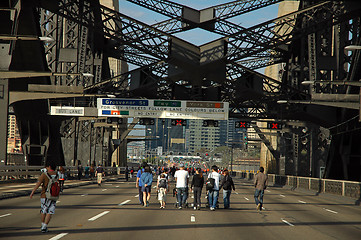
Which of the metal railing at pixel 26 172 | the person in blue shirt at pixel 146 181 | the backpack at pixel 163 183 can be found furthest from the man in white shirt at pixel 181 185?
the metal railing at pixel 26 172

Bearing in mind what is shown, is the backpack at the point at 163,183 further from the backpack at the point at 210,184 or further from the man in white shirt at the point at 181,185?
the backpack at the point at 210,184

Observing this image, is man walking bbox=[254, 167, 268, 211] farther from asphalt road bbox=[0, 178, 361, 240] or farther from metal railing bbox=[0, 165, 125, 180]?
metal railing bbox=[0, 165, 125, 180]

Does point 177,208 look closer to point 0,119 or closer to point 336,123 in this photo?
point 0,119

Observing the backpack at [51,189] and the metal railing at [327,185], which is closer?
the backpack at [51,189]

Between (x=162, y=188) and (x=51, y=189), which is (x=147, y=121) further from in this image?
(x=51, y=189)

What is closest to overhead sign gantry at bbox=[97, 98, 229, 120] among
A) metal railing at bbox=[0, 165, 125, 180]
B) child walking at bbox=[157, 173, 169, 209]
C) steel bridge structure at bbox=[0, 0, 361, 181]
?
steel bridge structure at bbox=[0, 0, 361, 181]

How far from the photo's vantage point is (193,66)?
36781 mm

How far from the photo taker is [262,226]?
1541 centimetres

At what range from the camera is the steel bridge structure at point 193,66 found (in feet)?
106

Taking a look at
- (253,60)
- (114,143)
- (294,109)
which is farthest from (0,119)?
(114,143)

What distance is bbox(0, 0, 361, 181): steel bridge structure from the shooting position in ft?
106

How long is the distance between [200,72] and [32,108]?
1441 cm

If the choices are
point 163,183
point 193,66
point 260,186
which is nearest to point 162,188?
point 163,183

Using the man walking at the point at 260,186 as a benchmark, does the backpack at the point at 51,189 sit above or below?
above
